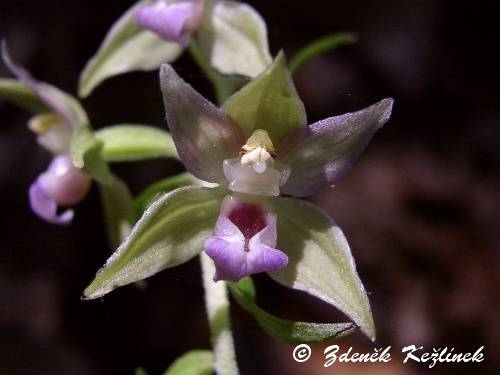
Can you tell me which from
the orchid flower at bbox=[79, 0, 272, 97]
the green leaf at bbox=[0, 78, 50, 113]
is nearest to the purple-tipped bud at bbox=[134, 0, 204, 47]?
the orchid flower at bbox=[79, 0, 272, 97]

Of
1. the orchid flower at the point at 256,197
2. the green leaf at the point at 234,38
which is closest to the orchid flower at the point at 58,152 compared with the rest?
the green leaf at the point at 234,38

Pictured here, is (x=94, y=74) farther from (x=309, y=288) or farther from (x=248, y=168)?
(x=309, y=288)

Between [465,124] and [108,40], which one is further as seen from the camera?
[465,124]

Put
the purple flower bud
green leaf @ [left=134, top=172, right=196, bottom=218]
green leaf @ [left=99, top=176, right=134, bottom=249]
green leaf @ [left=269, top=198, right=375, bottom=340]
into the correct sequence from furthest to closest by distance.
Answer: green leaf @ [left=99, top=176, right=134, bottom=249], green leaf @ [left=134, top=172, right=196, bottom=218], green leaf @ [left=269, top=198, right=375, bottom=340], the purple flower bud

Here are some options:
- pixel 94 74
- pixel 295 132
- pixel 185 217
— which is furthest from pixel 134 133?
pixel 295 132

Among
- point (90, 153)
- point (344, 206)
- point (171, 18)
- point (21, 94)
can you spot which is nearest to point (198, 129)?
point (90, 153)

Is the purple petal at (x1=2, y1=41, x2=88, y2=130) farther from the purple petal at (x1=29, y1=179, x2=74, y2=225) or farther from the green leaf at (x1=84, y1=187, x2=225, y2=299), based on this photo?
the green leaf at (x1=84, y1=187, x2=225, y2=299)
